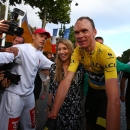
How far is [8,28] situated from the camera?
2617 millimetres

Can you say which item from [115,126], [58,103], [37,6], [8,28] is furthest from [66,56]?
[37,6]

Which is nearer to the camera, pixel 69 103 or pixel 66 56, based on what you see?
pixel 69 103

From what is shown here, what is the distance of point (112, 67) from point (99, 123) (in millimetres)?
629

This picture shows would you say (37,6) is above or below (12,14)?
above

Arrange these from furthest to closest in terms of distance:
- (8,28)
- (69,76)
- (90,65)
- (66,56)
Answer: (66,56)
(8,28)
(90,65)
(69,76)

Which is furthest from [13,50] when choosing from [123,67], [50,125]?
[123,67]

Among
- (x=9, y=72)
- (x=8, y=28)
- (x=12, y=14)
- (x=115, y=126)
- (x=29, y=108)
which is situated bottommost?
(x=29, y=108)

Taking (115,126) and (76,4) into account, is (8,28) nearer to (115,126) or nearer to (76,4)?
(115,126)

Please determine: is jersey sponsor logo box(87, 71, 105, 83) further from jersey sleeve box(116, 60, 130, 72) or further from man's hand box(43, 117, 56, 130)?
man's hand box(43, 117, 56, 130)

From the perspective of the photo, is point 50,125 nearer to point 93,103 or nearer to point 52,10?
point 93,103

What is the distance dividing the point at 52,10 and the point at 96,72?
21.2 metres

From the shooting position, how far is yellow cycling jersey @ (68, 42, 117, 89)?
1989mm

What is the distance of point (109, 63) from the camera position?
202 cm

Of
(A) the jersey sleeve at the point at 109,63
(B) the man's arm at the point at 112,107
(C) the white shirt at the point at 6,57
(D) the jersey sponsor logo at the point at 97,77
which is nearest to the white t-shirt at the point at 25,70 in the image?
(C) the white shirt at the point at 6,57
